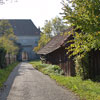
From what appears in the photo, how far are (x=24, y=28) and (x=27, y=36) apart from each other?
10.7ft

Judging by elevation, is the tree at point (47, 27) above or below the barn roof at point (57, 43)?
above

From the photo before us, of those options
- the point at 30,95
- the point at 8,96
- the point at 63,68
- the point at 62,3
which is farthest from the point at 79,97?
the point at 63,68

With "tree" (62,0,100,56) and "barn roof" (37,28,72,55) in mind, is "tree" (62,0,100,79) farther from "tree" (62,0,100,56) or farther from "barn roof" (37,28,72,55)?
"barn roof" (37,28,72,55)

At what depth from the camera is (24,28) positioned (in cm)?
6562

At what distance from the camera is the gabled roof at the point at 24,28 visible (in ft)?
212

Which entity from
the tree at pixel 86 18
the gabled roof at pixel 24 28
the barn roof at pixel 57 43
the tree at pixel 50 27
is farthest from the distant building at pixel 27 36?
the tree at pixel 86 18

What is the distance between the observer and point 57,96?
8.54 meters

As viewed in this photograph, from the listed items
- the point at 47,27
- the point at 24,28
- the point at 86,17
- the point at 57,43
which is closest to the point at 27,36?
the point at 24,28

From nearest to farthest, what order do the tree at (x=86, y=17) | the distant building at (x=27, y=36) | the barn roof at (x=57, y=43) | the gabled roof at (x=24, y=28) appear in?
the tree at (x=86, y=17) < the barn roof at (x=57, y=43) < the distant building at (x=27, y=36) < the gabled roof at (x=24, y=28)

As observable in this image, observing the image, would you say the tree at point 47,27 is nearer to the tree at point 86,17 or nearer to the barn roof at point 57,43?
the barn roof at point 57,43

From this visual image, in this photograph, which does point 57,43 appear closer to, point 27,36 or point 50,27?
point 50,27

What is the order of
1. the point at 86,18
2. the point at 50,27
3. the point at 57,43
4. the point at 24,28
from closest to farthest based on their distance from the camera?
the point at 86,18 → the point at 57,43 → the point at 50,27 → the point at 24,28

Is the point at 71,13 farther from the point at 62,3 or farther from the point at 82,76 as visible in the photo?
the point at 82,76

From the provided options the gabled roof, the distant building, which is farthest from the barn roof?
the gabled roof
